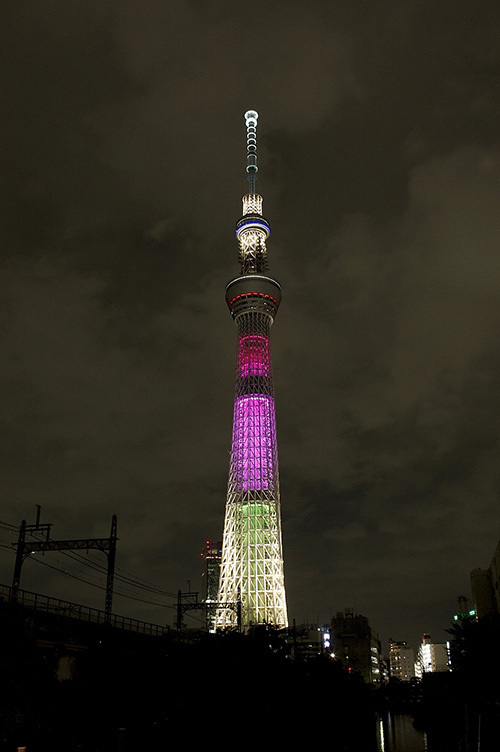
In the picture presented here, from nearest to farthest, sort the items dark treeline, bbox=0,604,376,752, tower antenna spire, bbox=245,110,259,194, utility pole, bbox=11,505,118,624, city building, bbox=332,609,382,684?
dark treeline, bbox=0,604,376,752 < utility pole, bbox=11,505,118,624 < tower antenna spire, bbox=245,110,259,194 < city building, bbox=332,609,382,684

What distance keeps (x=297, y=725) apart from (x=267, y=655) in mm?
6248

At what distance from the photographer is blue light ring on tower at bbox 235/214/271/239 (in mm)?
109750

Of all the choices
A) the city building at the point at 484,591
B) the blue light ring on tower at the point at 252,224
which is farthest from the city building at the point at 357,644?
the blue light ring on tower at the point at 252,224

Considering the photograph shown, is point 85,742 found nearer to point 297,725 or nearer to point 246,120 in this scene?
point 297,725

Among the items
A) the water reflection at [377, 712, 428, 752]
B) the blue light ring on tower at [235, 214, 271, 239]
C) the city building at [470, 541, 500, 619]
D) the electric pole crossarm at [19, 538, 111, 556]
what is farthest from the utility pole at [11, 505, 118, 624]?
the blue light ring on tower at [235, 214, 271, 239]

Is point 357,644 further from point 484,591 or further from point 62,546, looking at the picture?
point 62,546

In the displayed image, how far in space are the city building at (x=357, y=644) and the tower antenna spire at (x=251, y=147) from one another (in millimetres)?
102405

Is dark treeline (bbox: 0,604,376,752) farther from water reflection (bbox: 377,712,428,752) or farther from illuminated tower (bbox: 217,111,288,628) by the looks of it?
illuminated tower (bbox: 217,111,288,628)

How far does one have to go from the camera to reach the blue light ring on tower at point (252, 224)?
10975cm

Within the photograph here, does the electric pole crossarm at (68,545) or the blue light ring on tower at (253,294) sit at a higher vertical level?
the blue light ring on tower at (253,294)

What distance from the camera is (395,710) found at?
376 ft

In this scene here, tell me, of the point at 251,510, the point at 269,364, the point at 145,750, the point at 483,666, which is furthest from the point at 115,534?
the point at 269,364

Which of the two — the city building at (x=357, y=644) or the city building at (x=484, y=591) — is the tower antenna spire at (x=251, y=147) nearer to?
the city building at (x=484, y=591)

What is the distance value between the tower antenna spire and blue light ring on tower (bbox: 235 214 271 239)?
7.26m
